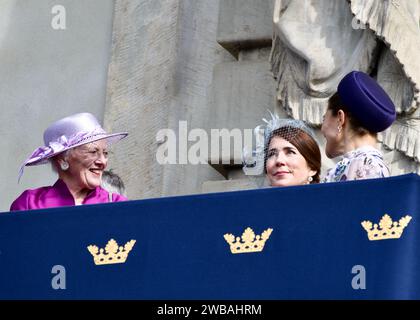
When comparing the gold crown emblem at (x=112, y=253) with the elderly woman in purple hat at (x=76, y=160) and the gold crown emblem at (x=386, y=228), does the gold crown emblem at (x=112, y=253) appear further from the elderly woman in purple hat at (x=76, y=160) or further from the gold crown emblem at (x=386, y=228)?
the elderly woman in purple hat at (x=76, y=160)

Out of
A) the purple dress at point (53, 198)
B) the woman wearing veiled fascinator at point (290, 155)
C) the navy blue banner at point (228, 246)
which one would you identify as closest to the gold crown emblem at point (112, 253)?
the navy blue banner at point (228, 246)

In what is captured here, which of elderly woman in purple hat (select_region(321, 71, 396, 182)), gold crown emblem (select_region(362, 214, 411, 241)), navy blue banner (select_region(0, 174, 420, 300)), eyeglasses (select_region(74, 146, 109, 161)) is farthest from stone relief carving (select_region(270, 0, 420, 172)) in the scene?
gold crown emblem (select_region(362, 214, 411, 241))

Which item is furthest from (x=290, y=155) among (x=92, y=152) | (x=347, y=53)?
(x=347, y=53)

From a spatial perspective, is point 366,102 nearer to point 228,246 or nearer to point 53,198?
point 228,246

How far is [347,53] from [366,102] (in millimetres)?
2082

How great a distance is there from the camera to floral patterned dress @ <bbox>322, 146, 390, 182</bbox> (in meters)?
4.93

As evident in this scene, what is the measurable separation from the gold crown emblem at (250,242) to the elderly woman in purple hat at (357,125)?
2.11 feet

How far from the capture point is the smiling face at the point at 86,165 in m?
5.72

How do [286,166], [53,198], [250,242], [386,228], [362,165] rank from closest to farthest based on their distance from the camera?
1. [386,228]
2. [250,242]
3. [362,165]
4. [286,166]
5. [53,198]

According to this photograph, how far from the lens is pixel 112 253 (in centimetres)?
455

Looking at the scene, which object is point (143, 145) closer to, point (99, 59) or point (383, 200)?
point (99, 59)

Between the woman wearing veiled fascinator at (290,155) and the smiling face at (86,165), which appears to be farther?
the smiling face at (86,165)

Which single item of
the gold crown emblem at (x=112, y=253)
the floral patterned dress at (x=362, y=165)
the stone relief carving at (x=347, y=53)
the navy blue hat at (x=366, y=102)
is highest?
the stone relief carving at (x=347, y=53)

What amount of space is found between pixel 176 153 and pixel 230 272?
3.26 metres
